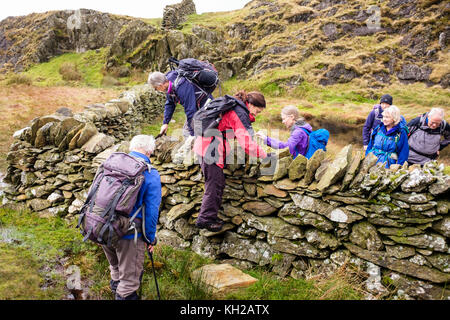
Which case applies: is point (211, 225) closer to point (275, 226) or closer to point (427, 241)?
point (275, 226)

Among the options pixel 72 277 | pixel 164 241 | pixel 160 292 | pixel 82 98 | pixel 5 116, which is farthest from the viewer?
pixel 82 98

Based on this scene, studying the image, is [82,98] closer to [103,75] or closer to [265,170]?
[103,75]

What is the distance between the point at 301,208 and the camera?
3482mm

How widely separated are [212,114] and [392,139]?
3124 mm

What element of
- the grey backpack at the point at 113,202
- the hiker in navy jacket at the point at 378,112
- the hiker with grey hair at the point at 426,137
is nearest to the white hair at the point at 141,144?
the grey backpack at the point at 113,202

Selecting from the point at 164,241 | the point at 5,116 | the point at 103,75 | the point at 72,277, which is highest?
the point at 103,75

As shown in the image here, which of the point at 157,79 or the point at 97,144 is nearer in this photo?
the point at 157,79

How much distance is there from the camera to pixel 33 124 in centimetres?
547

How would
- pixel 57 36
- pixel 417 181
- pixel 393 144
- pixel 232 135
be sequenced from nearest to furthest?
pixel 417 181, pixel 232 135, pixel 393 144, pixel 57 36

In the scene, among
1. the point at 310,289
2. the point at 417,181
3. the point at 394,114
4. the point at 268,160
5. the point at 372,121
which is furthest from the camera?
the point at 372,121

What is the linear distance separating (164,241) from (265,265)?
1.81m

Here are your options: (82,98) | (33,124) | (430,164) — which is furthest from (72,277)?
(82,98)

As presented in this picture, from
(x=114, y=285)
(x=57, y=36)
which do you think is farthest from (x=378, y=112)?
(x=57, y=36)

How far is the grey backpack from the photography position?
2.30 metres
